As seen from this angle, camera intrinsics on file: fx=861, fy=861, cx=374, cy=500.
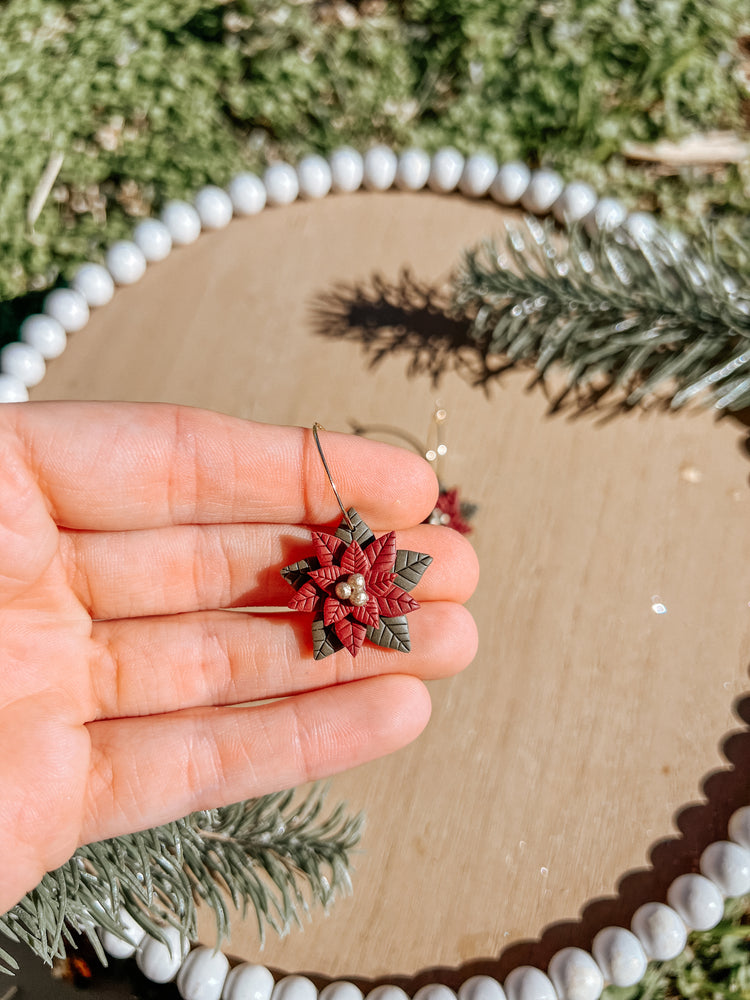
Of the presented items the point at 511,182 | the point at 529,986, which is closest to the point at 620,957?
the point at 529,986

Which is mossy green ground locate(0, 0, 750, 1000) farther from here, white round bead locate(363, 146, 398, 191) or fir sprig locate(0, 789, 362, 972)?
fir sprig locate(0, 789, 362, 972)

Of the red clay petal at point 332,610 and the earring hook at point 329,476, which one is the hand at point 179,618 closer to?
the earring hook at point 329,476

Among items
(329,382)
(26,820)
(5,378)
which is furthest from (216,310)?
(26,820)

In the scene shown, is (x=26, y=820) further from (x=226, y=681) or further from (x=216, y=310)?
(x=216, y=310)

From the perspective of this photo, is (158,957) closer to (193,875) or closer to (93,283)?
(193,875)

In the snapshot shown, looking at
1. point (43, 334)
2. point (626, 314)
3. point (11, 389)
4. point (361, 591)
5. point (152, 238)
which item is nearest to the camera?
point (361, 591)

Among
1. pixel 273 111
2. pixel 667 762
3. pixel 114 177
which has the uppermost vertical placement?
pixel 273 111
